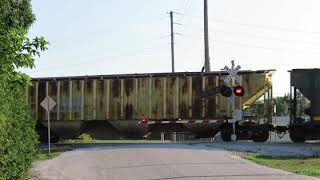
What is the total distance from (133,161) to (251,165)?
3991 millimetres

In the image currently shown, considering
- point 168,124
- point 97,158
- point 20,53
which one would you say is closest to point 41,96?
point 168,124

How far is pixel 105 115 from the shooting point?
32.3 meters

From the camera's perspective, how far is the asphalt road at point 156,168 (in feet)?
48.3

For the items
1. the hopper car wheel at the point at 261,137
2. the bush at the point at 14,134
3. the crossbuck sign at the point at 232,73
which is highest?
the crossbuck sign at the point at 232,73

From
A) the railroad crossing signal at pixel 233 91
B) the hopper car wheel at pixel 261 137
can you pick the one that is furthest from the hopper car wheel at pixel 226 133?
the hopper car wheel at pixel 261 137

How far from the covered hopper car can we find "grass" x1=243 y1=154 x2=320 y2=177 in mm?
9720

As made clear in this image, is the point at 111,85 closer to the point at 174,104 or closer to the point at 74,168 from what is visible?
the point at 174,104

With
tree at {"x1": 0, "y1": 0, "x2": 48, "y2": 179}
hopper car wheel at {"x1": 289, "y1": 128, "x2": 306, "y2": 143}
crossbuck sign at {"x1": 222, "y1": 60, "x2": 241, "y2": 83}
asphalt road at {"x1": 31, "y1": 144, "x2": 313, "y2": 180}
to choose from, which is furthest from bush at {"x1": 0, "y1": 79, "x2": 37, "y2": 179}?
hopper car wheel at {"x1": 289, "y1": 128, "x2": 306, "y2": 143}

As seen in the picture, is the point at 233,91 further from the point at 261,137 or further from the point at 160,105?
the point at 160,105

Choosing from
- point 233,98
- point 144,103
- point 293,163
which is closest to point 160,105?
point 144,103

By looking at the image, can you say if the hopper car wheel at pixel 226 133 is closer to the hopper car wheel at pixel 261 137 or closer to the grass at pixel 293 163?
the hopper car wheel at pixel 261 137

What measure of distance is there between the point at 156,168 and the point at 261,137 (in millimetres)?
16221

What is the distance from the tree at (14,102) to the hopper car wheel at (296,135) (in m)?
20.6

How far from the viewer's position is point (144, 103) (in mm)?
32094
